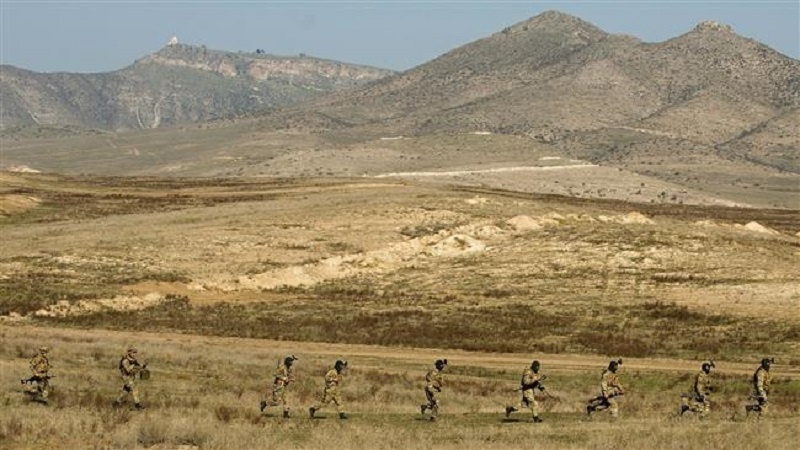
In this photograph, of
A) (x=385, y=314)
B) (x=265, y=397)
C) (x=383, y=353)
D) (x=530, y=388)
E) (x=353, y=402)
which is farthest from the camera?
Result: (x=385, y=314)

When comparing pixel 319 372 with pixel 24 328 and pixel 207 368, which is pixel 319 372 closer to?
pixel 207 368

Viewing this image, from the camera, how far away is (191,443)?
73.2 feet

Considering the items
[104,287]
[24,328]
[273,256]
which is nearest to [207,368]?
[24,328]

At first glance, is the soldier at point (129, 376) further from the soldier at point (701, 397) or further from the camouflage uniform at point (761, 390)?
the camouflage uniform at point (761, 390)

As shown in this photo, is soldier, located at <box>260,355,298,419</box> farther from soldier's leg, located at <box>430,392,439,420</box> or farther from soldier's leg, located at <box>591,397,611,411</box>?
soldier's leg, located at <box>591,397,611,411</box>

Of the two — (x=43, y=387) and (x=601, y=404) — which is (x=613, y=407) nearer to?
(x=601, y=404)

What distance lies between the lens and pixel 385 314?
57.8m

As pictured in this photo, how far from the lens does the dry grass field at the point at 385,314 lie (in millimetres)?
25359

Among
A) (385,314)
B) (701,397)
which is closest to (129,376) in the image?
(701,397)

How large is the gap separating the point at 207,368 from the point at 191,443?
14177mm

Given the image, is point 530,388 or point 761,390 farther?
point 761,390

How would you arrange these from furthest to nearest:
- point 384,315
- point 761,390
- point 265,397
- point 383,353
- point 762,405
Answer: point 384,315 → point 383,353 → point 265,397 → point 761,390 → point 762,405

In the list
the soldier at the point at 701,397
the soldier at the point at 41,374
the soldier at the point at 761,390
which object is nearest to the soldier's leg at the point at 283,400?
the soldier at the point at 41,374

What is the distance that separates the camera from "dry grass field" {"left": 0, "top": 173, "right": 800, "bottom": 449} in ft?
83.2
